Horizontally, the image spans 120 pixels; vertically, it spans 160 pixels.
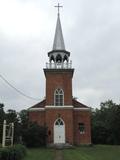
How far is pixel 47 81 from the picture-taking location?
156ft

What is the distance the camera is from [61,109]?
153 ft

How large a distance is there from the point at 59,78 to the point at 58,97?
247 cm

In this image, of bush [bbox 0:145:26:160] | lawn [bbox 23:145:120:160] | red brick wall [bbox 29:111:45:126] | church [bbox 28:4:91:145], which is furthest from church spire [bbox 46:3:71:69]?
bush [bbox 0:145:26:160]

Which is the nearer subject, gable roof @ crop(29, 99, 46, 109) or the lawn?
the lawn

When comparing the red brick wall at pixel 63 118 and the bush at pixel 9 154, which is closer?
the bush at pixel 9 154

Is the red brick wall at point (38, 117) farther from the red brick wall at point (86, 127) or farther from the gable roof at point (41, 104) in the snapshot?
the red brick wall at point (86, 127)

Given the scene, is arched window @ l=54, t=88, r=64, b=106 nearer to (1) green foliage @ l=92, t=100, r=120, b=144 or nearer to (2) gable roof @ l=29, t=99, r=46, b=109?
(2) gable roof @ l=29, t=99, r=46, b=109

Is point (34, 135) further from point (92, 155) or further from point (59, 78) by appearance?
point (92, 155)

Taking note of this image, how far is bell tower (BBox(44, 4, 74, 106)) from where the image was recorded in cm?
4691

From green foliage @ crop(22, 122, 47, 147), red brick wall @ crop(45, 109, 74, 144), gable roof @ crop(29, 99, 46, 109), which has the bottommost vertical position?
green foliage @ crop(22, 122, 47, 147)

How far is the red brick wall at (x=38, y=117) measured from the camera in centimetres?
4775

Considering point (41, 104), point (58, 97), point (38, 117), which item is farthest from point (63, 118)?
point (41, 104)

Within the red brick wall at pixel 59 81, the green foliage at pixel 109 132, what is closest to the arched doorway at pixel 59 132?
the red brick wall at pixel 59 81

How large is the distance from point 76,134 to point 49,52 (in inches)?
444
